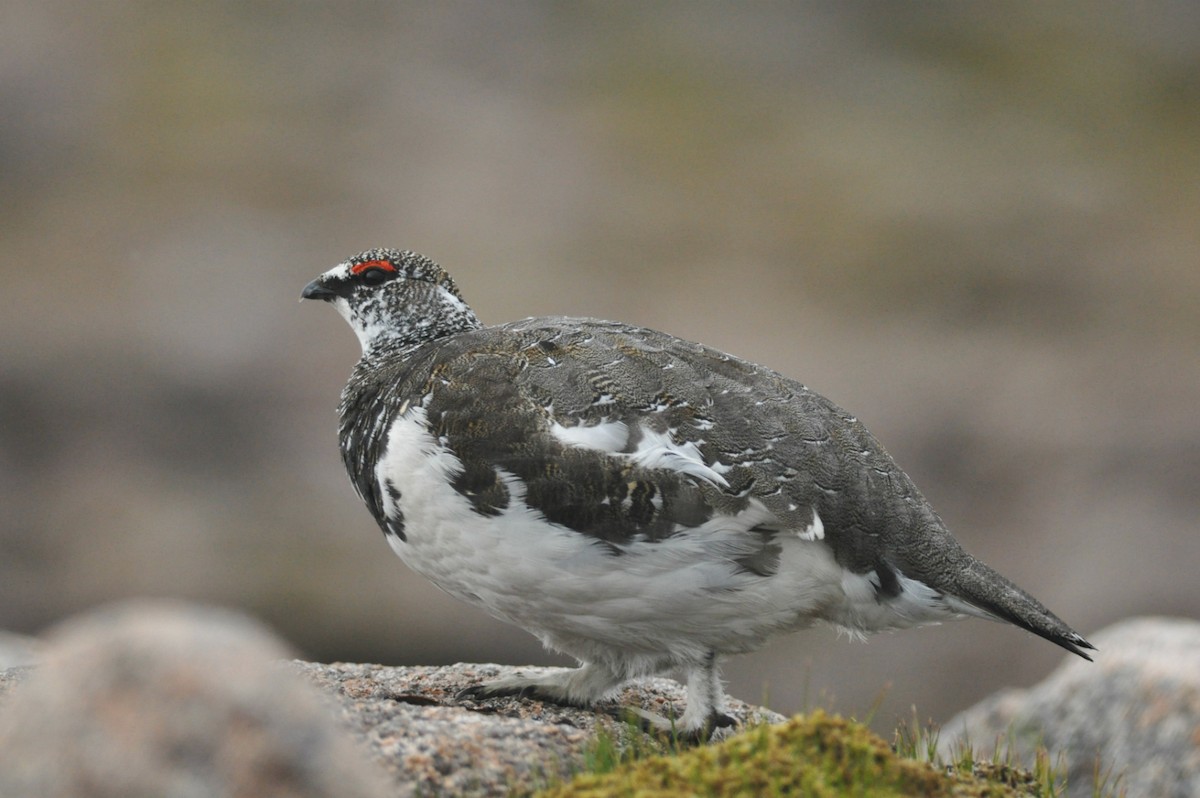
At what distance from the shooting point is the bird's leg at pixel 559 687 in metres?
4.91

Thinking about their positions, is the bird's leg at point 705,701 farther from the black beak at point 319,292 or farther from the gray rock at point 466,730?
the black beak at point 319,292

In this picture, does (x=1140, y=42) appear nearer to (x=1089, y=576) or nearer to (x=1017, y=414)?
(x=1017, y=414)

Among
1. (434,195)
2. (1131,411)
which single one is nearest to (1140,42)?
(1131,411)

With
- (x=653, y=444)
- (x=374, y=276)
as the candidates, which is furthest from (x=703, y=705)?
(x=374, y=276)

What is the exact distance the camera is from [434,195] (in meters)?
17.9

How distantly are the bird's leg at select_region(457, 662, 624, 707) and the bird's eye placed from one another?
1.77 metres

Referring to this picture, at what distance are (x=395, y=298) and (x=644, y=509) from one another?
5.83ft

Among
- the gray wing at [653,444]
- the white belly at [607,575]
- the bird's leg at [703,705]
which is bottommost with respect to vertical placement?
the bird's leg at [703,705]

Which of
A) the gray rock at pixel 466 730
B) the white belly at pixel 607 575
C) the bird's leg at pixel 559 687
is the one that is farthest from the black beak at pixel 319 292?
the bird's leg at pixel 559 687

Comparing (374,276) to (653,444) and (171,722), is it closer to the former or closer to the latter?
(653,444)

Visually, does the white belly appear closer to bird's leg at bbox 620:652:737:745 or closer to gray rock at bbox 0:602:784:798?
bird's leg at bbox 620:652:737:745

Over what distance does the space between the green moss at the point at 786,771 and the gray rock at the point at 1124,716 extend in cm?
164

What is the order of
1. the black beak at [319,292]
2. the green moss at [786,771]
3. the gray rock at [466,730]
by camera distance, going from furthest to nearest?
the black beak at [319,292]
the gray rock at [466,730]
the green moss at [786,771]

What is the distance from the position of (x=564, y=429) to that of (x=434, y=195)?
14.0m
